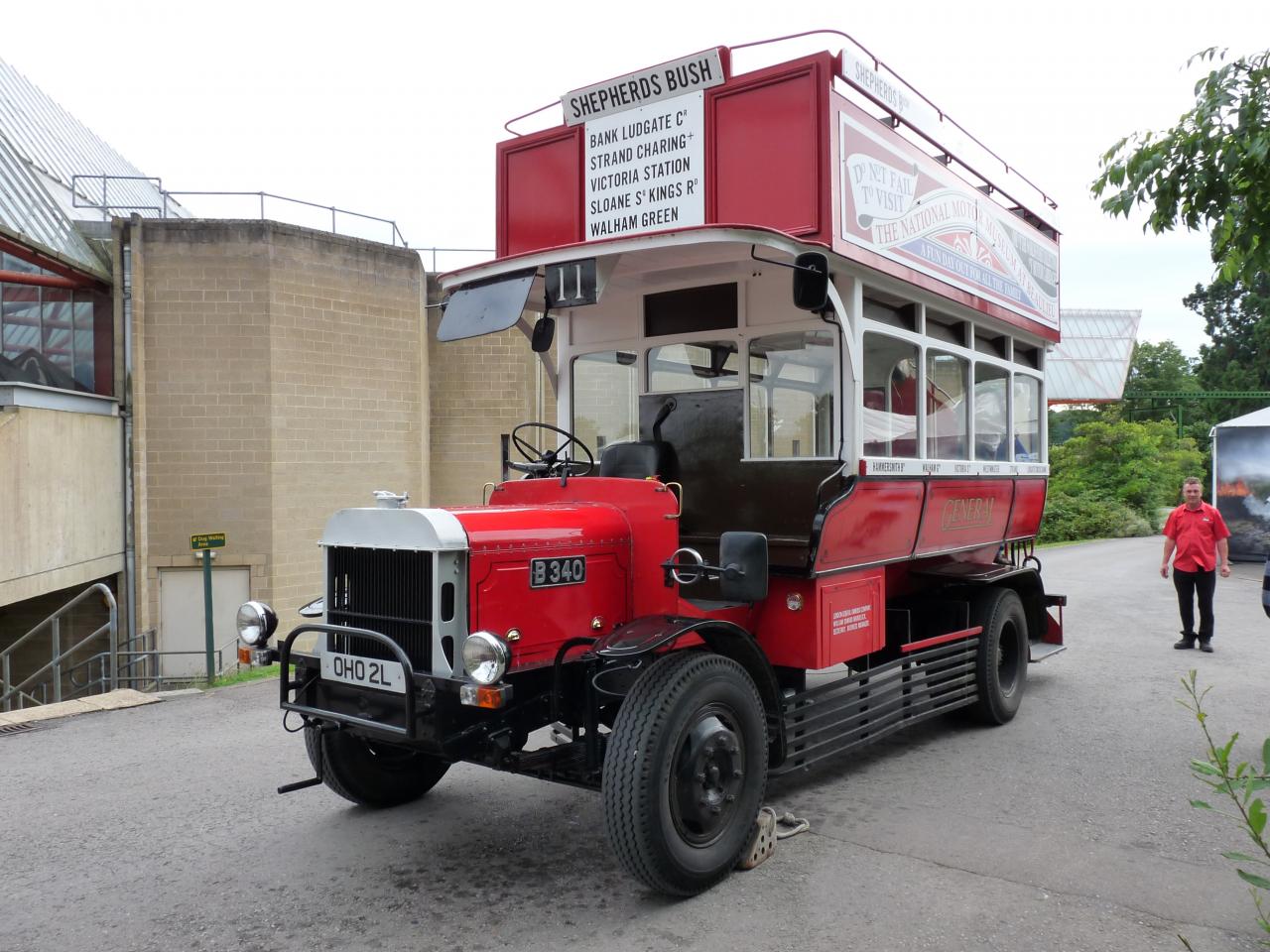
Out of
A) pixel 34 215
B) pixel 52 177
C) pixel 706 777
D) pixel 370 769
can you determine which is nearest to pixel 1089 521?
pixel 34 215

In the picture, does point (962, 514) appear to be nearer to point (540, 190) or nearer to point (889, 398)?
point (889, 398)

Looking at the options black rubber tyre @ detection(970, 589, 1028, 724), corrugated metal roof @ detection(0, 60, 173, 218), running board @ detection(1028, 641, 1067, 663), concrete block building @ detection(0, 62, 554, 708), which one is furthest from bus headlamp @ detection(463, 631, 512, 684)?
corrugated metal roof @ detection(0, 60, 173, 218)

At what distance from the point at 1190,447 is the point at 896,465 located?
1359 inches

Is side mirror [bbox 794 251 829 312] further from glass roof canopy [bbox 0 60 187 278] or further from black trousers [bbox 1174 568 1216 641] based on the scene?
glass roof canopy [bbox 0 60 187 278]

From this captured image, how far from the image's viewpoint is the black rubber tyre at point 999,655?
22.4ft

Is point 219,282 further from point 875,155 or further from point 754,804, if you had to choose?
point 754,804

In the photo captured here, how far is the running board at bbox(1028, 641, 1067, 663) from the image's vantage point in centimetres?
768

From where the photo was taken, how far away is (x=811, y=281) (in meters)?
4.84

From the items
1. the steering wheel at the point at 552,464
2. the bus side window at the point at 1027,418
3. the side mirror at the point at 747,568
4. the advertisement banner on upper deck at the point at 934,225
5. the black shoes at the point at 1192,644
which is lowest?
the black shoes at the point at 1192,644

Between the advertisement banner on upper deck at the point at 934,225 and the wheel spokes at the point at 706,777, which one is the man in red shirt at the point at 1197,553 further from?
the wheel spokes at the point at 706,777

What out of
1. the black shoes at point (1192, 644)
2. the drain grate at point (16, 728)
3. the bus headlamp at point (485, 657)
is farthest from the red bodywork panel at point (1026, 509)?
the drain grate at point (16, 728)

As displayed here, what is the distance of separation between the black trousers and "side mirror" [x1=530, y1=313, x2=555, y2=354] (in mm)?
6970

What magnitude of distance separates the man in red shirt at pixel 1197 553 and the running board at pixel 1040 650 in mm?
2328

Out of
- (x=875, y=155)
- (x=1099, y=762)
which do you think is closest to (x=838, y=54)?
(x=875, y=155)
